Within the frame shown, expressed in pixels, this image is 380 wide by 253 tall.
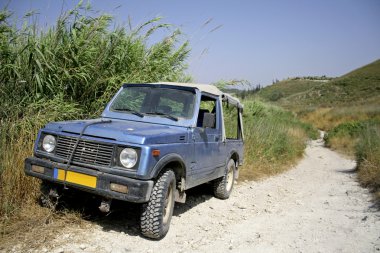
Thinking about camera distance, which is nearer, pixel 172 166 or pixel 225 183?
pixel 172 166

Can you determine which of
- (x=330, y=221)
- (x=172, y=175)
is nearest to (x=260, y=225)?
(x=330, y=221)

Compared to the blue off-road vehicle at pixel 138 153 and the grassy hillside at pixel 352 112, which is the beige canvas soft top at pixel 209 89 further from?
the grassy hillside at pixel 352 112

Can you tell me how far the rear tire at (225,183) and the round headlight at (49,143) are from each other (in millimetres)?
3392

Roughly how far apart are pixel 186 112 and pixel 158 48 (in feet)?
10.9

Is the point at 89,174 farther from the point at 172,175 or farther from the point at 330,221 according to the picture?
the point at 330,221

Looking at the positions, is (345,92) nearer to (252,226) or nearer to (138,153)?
(252,226)

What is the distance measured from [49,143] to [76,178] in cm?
67

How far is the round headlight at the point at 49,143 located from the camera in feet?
14.3

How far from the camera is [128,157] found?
13.0 feet

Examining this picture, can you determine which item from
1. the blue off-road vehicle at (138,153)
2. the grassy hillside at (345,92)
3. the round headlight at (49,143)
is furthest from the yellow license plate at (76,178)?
the grassy hillside at (345,92)

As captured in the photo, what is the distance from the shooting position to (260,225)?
5.40m

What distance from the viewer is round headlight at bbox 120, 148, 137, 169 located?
12.9ft

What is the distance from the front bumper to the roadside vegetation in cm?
55

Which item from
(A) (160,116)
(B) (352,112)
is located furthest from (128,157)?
(B) (352,112)
